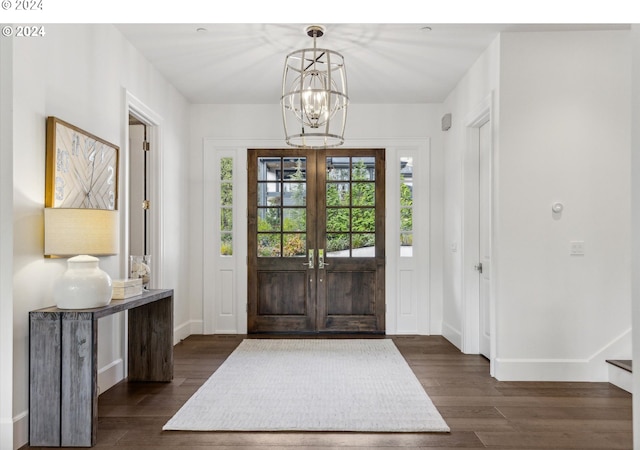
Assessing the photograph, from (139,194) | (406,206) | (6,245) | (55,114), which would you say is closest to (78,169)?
(55,114)

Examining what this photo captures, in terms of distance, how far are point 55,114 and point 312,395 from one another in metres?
2.39

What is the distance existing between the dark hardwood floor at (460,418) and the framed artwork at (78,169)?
1.32 m

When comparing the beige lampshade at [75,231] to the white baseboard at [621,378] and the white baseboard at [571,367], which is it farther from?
the white baseboard at [621,378]

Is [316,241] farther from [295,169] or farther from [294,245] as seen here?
[295,169]

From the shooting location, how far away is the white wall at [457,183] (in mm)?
4402

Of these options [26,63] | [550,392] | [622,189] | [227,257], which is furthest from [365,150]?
[26,63]

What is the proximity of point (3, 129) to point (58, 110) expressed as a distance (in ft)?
1.61

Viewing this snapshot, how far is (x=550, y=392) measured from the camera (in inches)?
136

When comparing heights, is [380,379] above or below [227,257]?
below

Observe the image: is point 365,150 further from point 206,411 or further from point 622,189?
point 206,411

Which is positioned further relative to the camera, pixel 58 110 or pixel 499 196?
pixel 499 196

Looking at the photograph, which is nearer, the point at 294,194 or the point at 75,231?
the point at 75,231

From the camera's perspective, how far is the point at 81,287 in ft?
8.63
